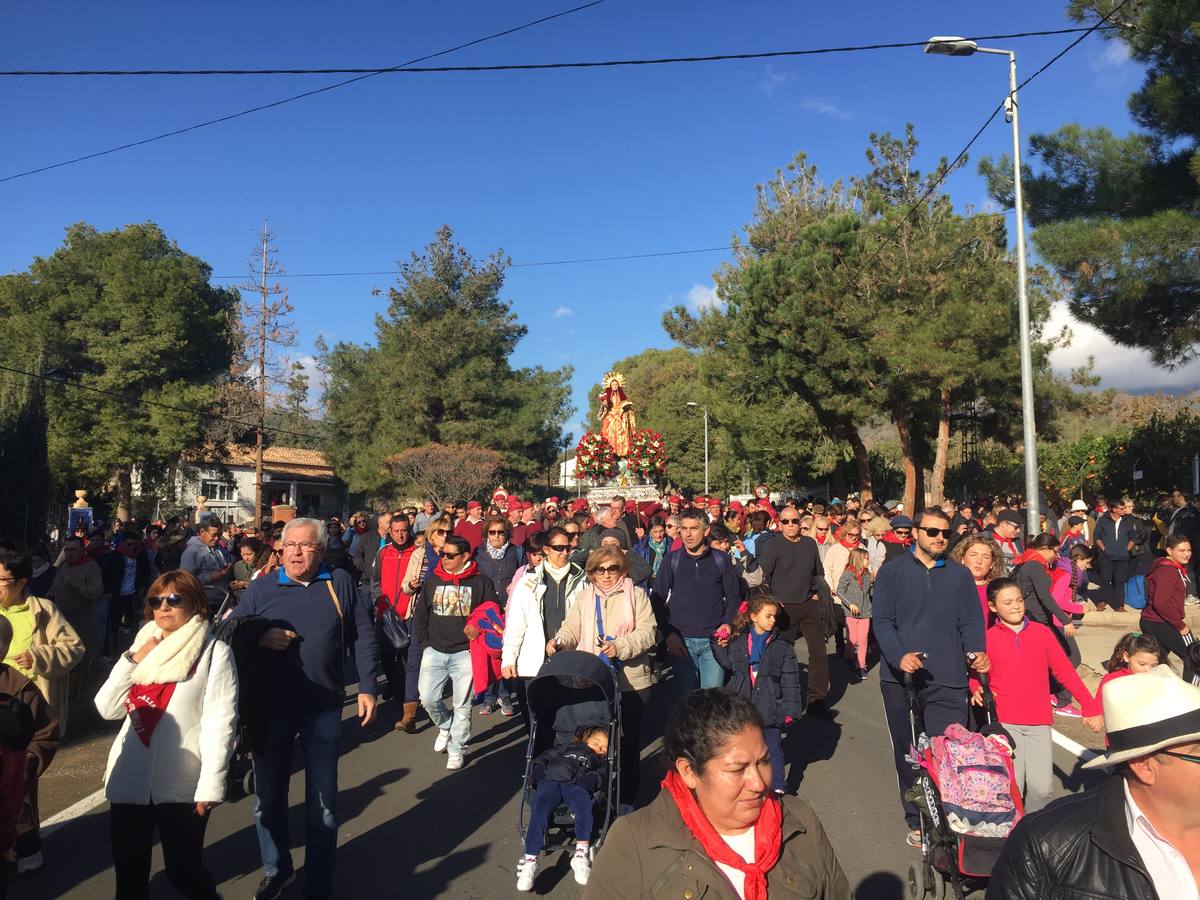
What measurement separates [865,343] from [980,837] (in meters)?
22.8

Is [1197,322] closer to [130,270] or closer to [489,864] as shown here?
[489,864]

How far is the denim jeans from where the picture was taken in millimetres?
6770

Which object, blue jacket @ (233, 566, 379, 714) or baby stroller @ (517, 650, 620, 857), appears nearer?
blue jacket @ (233, 566, 379, 714)

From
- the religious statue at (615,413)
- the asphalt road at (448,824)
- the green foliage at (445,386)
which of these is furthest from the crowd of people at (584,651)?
the green foliage at (445,386)

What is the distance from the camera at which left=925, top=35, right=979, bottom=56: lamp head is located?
11.8m

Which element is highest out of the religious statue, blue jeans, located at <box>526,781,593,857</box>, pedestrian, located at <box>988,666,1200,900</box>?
the religious statue

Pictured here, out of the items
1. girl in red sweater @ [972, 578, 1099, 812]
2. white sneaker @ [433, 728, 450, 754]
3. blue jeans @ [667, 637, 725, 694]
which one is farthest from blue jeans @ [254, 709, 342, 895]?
girl in red sweater @ [972, 578, 1099, 812]

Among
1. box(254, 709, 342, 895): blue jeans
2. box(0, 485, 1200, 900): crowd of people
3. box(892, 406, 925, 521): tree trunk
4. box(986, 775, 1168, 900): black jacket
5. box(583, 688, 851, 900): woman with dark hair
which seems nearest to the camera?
box(986, 775, 1168, 900): black jacket

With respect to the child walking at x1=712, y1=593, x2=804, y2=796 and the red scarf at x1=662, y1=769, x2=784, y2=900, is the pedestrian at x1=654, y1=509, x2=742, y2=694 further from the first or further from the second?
the red scarf at x1=662, y1=769, x2=784, y2=900

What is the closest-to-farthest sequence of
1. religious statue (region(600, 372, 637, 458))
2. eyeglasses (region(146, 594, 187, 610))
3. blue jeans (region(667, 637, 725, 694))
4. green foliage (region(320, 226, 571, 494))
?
eyeglasses (region(146, 594, 187, 610)), blue jeans (region(667, 637, 725, 694)), religious statue (region(600, 372, 637, 458)), green foliage (region(320, 226, 571, 494))

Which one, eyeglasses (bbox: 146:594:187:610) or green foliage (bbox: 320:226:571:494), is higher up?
green foliage (bbox: 320:226:571:494)

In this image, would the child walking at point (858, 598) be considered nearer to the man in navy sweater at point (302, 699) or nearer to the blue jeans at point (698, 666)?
the blue jeans at point (698, 666)

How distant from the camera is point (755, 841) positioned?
232cm

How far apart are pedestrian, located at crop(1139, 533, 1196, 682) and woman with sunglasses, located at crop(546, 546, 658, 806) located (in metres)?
4.14
